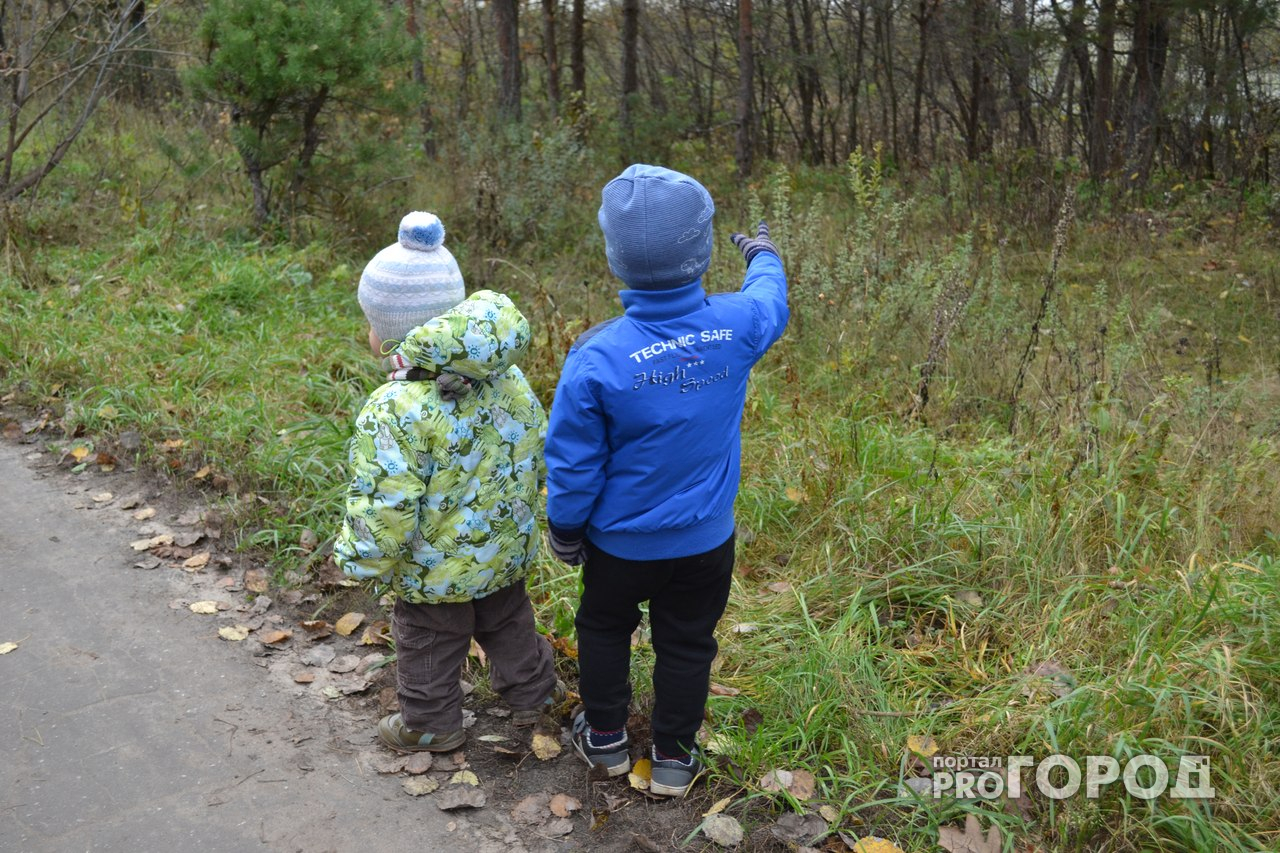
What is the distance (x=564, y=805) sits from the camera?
10.1 ft

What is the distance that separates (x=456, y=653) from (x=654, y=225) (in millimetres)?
1579

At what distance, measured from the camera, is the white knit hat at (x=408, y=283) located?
9.73 ft

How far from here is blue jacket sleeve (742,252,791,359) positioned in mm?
2836

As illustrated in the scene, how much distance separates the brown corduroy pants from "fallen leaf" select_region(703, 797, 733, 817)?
748 mm

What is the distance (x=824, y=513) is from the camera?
430cm

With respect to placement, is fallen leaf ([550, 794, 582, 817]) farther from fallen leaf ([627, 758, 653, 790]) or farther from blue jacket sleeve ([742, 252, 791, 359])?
blue jacket sleeve ([742, 252, 791, 359])

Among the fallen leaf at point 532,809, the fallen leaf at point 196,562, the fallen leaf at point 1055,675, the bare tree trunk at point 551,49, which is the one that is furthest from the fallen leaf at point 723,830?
the bare tree trunk at point 551,49

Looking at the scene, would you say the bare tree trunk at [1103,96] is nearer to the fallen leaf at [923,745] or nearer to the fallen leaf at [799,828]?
the fallen leaf at [923,745]

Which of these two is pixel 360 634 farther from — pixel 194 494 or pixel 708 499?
pixel 708 499

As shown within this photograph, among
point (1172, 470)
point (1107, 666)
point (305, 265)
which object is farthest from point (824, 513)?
point (305, 265)

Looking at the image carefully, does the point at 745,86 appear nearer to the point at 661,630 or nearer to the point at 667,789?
the point at 661,630

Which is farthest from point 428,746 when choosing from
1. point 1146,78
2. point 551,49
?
point 551,49

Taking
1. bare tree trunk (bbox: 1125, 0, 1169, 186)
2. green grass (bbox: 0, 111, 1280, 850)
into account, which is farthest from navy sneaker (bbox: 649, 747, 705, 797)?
bare tree trunk (bbox: 1125, 0, 1169, 186)

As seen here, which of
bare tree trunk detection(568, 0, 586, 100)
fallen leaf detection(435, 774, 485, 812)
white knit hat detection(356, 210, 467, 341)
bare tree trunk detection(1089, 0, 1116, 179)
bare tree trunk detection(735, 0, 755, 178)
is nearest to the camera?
white knit hat detection(356, 210, 467, 341)
